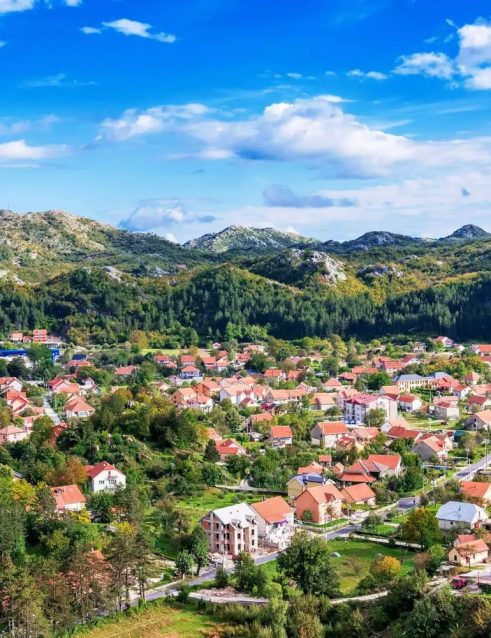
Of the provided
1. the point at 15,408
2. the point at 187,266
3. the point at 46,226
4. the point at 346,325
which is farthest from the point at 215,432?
the point at 46,226

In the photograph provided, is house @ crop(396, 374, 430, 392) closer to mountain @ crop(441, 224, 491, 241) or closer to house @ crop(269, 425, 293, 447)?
house @ crop(269, 425, 293, 447)

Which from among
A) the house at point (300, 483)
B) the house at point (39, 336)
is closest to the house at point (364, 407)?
the house at point (300, 483)

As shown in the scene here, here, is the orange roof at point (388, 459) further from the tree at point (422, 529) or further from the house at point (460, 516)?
the tree at point (422, 529)

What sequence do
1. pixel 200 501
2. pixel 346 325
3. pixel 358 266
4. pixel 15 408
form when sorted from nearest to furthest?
pixel 200 501, pixel 15 408, pixel 346 325, pixel 358 266

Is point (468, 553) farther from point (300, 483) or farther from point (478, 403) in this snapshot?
point (478, 403)

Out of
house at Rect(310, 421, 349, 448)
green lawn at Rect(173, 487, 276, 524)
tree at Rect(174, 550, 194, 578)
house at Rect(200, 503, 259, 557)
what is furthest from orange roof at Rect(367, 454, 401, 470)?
tree at Rect(174, 550, 194, 578)

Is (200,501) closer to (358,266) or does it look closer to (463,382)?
(463,382)

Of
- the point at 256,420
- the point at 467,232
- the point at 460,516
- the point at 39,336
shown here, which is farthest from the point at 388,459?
the point at 467,232
